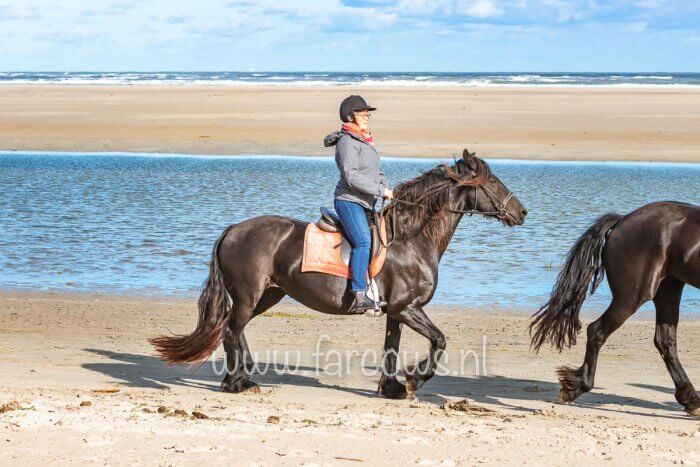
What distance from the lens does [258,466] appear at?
5.44 m

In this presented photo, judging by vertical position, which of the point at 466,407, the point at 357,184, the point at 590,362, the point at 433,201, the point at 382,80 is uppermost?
the point at 382,80

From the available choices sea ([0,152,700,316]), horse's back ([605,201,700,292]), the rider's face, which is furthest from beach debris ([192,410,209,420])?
sea ([0,152,700,316])

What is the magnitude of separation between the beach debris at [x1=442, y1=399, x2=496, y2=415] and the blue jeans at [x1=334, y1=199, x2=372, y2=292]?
1.09 metres

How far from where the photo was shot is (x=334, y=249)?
7.74 metres

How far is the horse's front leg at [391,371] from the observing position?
7812mm

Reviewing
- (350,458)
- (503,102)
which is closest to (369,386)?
(350,458)

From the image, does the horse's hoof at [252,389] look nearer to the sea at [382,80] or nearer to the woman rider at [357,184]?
the woman rider at [357,184]

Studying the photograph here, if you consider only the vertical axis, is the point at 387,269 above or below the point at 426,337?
above

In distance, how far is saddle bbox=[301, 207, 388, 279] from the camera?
7.68 meters

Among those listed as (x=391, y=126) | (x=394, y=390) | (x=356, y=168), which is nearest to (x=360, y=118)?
(x=356, y=168)

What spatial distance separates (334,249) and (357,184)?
577 mm

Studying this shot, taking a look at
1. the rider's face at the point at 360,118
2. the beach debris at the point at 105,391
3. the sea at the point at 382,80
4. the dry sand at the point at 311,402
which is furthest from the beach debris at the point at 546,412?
the sea at the point at 382,80

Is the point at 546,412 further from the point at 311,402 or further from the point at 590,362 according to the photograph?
the point at 311,402

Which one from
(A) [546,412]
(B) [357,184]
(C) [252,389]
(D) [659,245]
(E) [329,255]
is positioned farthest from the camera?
(C) [252,389]
